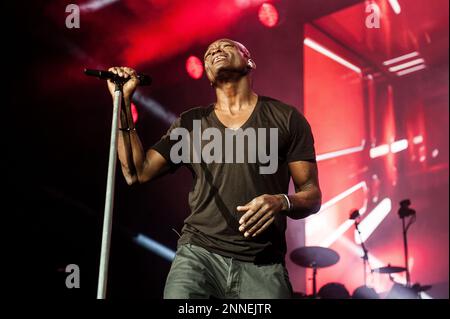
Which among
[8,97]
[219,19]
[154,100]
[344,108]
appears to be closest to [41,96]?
[8,97]

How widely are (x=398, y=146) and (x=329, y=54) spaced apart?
182 centimetres

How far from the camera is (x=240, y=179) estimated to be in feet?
8.47

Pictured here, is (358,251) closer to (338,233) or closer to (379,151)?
(338,233)

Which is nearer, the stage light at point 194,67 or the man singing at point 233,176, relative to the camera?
the man singing at point 233,176

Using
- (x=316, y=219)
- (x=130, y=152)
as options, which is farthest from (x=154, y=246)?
(x=130, y=152)

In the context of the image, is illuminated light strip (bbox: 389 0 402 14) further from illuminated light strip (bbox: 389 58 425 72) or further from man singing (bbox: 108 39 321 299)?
man singing (bbox: 108 39 321 299)

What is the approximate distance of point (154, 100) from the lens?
5746mm

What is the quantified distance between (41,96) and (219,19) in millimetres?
2234

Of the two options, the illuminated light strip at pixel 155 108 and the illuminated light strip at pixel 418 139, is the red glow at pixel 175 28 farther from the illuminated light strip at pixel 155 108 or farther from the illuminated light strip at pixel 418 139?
the illuminated light strip at pixel 418 139

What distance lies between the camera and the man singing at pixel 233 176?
238 cm

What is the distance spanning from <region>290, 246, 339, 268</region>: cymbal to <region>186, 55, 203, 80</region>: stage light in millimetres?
2362

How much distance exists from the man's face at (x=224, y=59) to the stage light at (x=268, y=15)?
396 cm

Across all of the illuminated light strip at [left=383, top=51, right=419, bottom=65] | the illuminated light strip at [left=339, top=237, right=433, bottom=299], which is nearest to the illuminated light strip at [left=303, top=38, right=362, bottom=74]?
the illuminated light strip at [left=383, top=51, right=419, bottom=65]

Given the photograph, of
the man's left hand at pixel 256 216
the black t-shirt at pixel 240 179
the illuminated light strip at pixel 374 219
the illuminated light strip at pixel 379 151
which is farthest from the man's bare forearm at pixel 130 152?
the illuminated light strip at pixel 379 151
